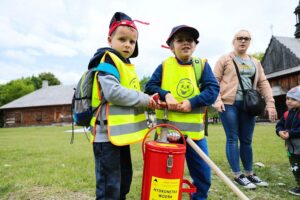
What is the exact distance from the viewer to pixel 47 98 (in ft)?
A: 155

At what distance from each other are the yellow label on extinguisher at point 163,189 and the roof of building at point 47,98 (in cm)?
4357

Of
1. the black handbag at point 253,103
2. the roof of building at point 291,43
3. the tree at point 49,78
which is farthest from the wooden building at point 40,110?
the black handbag at point 253,103

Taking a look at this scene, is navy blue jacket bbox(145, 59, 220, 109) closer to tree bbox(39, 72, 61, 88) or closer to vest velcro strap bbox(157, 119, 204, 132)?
vest velcro strap bbox(157, 119, 204, 132)

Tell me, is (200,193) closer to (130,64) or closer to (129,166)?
(129,166)

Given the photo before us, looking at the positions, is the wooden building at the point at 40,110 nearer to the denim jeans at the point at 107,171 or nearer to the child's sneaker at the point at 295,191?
the child's sneaker at the point at 295,191

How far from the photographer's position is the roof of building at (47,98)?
45.0 m

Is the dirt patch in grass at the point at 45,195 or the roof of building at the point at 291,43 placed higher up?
the roof of building at the point at 291,43

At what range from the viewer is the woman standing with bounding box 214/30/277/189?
393 cm

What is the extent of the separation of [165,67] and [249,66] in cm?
177

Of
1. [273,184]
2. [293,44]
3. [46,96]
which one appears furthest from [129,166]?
[46,96]

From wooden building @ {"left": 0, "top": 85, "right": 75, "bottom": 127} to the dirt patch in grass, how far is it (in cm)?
4114

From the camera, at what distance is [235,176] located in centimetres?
397

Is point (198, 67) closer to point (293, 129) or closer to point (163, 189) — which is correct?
point (163, 189)

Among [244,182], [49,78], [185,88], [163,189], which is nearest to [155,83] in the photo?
[185,88]
